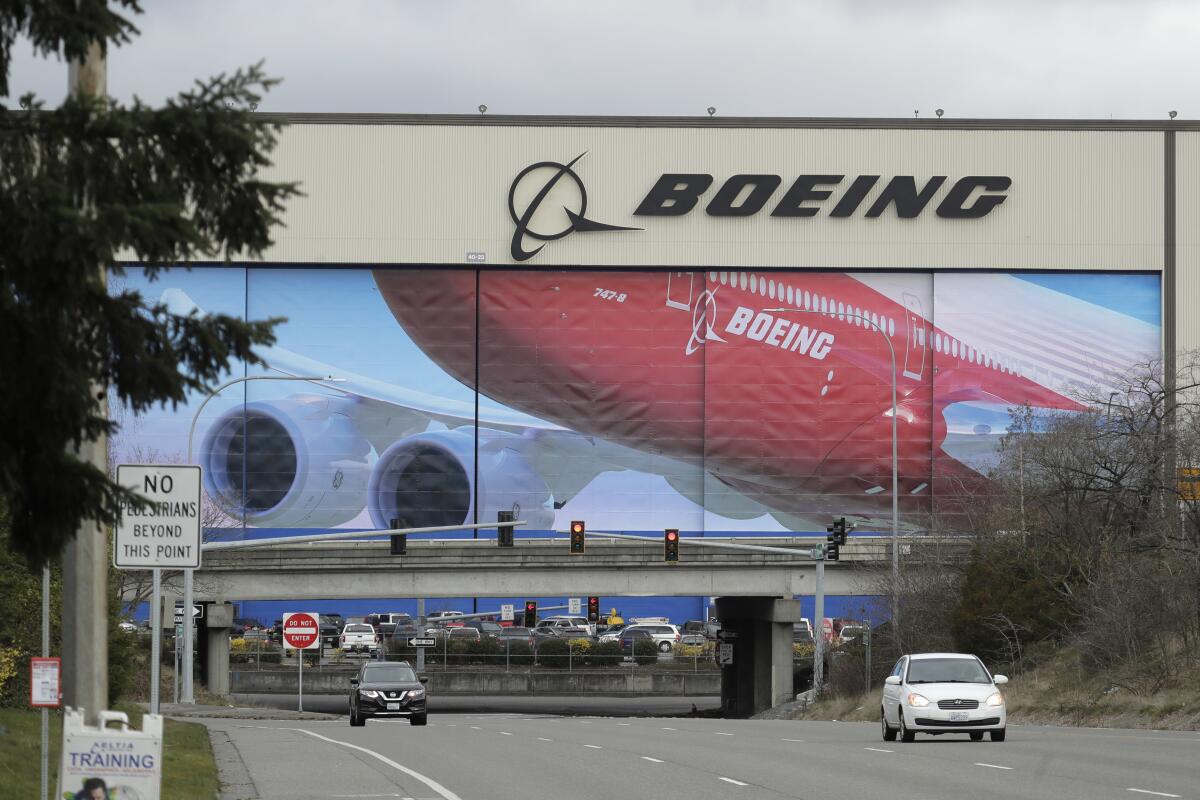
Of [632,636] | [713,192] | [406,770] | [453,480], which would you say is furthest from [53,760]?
[713,192]

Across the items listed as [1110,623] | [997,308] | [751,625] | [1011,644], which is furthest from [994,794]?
[997,308]

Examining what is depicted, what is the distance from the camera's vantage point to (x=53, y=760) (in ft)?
73.0

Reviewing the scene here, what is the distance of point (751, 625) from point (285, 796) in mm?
52192

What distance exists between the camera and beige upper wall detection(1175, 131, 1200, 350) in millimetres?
84750

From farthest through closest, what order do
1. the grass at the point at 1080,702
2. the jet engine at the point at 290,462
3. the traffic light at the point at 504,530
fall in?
the jet engine at the point at 290,462
the traffic light at the point at 504,530
the grass at the point at 1080,702

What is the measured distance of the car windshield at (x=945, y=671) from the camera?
27453mm

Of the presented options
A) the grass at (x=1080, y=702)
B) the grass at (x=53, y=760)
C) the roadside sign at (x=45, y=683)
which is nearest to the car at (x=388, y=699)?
the grass at (x=53, y=760)

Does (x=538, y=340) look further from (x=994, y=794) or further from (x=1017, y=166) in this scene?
(x=994, y=794)

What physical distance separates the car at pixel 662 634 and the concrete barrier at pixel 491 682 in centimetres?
653

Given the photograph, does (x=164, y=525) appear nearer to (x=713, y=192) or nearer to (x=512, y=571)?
(x=512, y=571)

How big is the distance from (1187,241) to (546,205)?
31.0 meters

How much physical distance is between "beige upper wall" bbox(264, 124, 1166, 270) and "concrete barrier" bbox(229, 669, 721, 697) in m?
20.4

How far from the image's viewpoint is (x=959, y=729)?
26.7m

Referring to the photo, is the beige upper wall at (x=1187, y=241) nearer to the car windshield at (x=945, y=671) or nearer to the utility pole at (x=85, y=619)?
the car windshield at (x=945, y=671)
